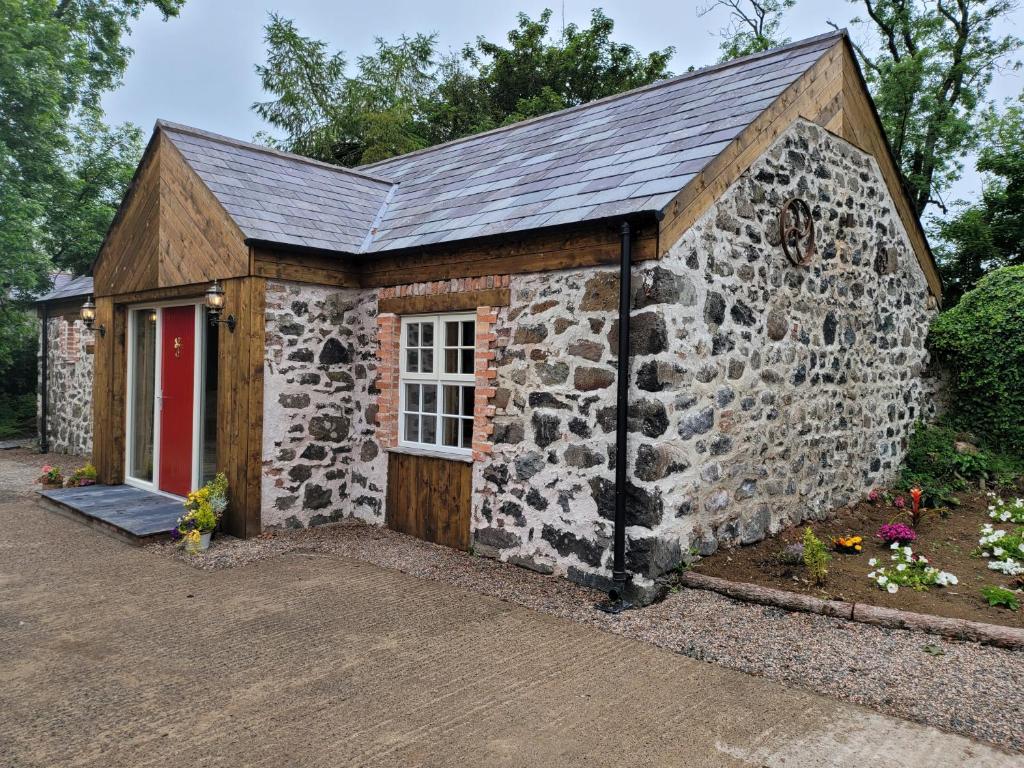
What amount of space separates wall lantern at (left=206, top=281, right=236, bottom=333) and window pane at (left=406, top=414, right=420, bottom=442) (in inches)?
81.1

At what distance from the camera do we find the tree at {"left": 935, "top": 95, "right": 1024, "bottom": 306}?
12.9 metres

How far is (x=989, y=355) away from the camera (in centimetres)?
920

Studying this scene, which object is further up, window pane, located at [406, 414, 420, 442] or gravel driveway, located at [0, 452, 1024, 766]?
window pane, located at [406, 414, 420, 442]

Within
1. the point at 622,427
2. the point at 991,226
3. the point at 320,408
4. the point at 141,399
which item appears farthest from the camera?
the point at 991,226

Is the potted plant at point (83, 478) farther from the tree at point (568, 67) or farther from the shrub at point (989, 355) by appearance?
the tree at point (568, 67)

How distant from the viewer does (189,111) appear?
49875mm

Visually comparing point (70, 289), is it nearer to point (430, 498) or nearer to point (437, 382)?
point (437, 382)

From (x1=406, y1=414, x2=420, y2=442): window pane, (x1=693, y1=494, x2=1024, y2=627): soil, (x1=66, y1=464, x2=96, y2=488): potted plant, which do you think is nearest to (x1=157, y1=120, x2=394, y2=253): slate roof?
(x1=406, y1=414, x2=420, y2=442): window pane

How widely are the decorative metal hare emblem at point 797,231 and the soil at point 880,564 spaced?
271 cm

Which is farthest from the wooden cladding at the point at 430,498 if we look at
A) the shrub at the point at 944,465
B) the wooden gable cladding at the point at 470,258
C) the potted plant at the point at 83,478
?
the shrub at the point at 944,465

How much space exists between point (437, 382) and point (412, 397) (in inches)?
20.4

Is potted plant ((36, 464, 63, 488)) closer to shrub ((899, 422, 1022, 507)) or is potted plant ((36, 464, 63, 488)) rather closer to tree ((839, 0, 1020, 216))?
shrub ((899, 422, 1022, 507))

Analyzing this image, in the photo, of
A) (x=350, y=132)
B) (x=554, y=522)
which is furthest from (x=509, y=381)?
(x=350, y=132)

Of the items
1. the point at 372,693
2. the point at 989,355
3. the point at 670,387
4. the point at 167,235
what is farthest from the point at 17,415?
the point at 989,355
